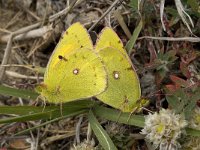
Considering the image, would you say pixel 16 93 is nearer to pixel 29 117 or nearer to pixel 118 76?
pixel 29 117

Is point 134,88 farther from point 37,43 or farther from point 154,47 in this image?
point 37,43

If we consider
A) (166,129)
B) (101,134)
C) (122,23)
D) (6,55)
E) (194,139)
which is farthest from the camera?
(6,55)

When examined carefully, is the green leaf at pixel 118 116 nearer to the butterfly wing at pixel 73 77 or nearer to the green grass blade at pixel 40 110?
the green grass blade at pixel 40 110

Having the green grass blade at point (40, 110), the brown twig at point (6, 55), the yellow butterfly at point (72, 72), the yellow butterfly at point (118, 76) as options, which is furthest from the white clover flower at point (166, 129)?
the brown twig at point (6, 55)

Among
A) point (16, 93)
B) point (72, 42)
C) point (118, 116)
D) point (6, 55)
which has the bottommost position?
point (118, 116)

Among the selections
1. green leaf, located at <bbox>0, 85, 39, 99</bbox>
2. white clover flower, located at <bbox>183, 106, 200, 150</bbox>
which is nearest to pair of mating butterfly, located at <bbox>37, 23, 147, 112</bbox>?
green leaf, located at <bbox>0, 85, 39, 99</bbox>

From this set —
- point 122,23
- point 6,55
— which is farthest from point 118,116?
Result: point 6,55
